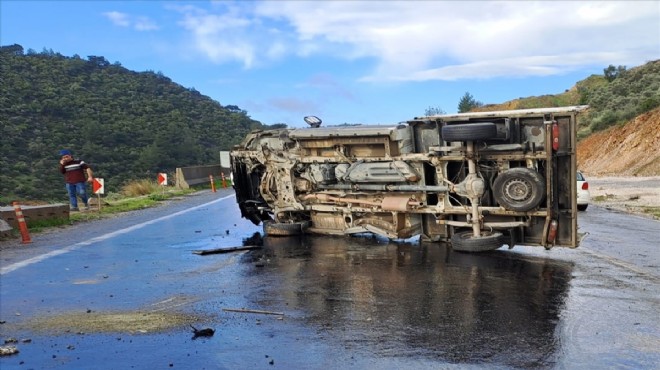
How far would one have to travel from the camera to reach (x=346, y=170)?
11469 mm

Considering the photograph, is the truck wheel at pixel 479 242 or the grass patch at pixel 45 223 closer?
the truck wheel at pixel 479 242

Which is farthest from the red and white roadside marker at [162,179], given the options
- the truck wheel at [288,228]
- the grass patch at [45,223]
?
the truck wheel at [288,228]

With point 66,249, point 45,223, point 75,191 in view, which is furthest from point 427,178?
point 75,191

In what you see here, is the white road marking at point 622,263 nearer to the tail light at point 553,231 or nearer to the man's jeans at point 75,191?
the tail light at point 553,231

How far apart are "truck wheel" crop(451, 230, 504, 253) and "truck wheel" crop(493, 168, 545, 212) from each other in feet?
1.63

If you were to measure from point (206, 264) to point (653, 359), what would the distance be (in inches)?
248

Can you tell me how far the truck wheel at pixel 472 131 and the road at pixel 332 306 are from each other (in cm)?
176

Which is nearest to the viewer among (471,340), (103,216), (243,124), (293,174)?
(471,340)

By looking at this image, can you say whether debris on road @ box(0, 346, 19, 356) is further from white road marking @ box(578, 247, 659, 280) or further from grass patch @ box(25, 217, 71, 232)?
grass patch @ box(25, 217, 71, 232)

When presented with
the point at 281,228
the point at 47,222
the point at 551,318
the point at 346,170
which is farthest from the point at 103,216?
the point at 551,318

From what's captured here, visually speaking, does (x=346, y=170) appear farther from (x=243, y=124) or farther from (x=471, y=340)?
(x=243, y=124)

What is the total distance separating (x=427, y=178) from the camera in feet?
34.9

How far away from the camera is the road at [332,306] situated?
17.2 ft

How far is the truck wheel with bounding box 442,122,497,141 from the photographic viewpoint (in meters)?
9.33
